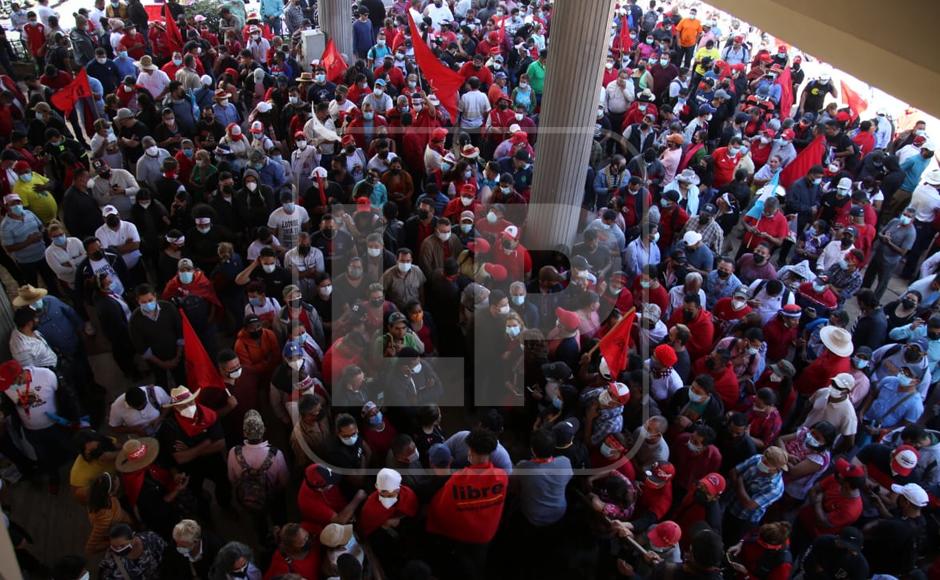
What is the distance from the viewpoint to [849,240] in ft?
25.1

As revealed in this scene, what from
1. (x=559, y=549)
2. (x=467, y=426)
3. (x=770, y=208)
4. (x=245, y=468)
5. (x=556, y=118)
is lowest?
(x=467, y=426)

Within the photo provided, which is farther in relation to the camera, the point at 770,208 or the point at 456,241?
the point at 770,208

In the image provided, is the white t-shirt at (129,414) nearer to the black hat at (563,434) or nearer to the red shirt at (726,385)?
the black hat at (563,434)

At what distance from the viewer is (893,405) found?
586 cm

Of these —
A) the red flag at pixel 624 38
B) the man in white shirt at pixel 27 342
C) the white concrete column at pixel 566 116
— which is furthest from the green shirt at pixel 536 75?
the man in white shirt at pixel 27 342

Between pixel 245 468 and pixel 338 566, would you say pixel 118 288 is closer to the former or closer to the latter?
pixel 245 468

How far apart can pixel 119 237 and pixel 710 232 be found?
683 centimetres

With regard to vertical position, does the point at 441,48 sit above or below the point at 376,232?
above

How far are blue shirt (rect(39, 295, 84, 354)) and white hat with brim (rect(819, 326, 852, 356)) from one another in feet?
23.0

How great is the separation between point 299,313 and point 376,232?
1650mm

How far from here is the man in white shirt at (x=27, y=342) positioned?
5.43 m

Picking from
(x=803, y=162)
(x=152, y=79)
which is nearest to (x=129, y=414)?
(x=152, y=79)

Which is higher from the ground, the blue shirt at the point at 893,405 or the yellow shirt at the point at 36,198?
the yellow shirt at the point at 36,198

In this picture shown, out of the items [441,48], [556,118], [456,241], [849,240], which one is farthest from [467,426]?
[441,48]
